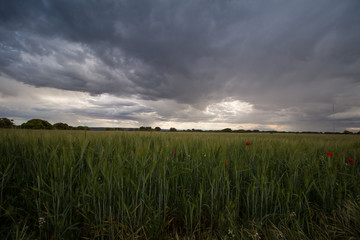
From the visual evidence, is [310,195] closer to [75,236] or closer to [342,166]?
[342,166]

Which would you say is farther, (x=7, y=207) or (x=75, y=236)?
(x=7, y=207)

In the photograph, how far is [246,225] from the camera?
5.71ft

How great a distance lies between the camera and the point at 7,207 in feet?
Result: 5.68

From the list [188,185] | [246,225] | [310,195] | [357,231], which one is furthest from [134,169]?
[310,195]

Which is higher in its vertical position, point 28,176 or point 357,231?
point 28,176

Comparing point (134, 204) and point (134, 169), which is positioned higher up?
point (134, 169)

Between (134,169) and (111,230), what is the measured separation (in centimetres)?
59

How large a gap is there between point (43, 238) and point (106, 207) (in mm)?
617

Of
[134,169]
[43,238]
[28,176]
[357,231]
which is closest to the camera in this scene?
[357,231]

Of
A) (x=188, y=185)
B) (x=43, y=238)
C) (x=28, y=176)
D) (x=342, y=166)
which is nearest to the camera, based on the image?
(x=43, y=238)

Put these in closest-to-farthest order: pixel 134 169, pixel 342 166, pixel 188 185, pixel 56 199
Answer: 1. pixel 56 199
2. pixel 134 169
3. pixel 188 185
4. pixel 342 166

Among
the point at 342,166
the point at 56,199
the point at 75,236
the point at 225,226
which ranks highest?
the point at 342,166

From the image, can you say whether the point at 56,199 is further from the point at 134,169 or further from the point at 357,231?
the point at 357,231

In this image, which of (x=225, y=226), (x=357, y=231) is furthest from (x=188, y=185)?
(x=357, y=231)
